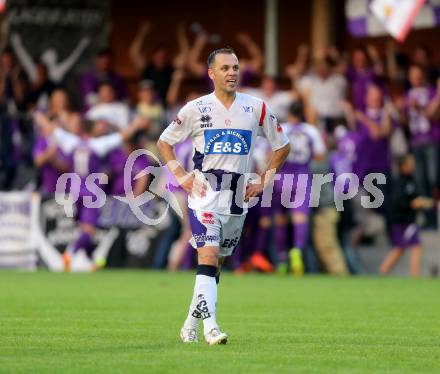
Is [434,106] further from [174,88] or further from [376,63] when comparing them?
[174,88]

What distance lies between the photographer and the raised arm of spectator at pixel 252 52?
84.2ft

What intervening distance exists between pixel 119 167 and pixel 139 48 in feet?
18.3

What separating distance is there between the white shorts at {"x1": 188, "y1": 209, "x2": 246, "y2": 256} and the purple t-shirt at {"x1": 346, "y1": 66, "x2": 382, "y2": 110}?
42.0 feet

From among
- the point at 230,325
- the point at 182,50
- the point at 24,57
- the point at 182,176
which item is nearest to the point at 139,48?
the point at 182,50

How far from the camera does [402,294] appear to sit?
17531 mm

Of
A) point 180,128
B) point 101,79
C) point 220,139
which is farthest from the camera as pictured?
point 101,79

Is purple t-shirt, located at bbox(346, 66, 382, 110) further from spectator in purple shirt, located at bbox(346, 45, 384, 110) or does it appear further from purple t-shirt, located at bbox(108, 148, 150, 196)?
purple t-shirt, located at bbox(108, 148, 150, 196)

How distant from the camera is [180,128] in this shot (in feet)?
36.8

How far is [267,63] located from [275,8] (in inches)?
50.9

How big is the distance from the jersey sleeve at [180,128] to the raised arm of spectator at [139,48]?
606 inches

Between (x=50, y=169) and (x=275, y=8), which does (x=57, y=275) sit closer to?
(x=50, y=169)

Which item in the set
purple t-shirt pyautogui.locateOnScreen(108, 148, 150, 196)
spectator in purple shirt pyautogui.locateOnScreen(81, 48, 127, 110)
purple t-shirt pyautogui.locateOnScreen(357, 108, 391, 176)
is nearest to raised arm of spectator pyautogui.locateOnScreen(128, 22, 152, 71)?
spectator in purple shirt pyautogui.locateOnScreen(81, 48, 127, 110)

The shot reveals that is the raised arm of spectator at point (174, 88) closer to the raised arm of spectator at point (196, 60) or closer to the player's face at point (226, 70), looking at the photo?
the raised arm of spectator at point (196, 60)

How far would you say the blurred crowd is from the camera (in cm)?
2253
